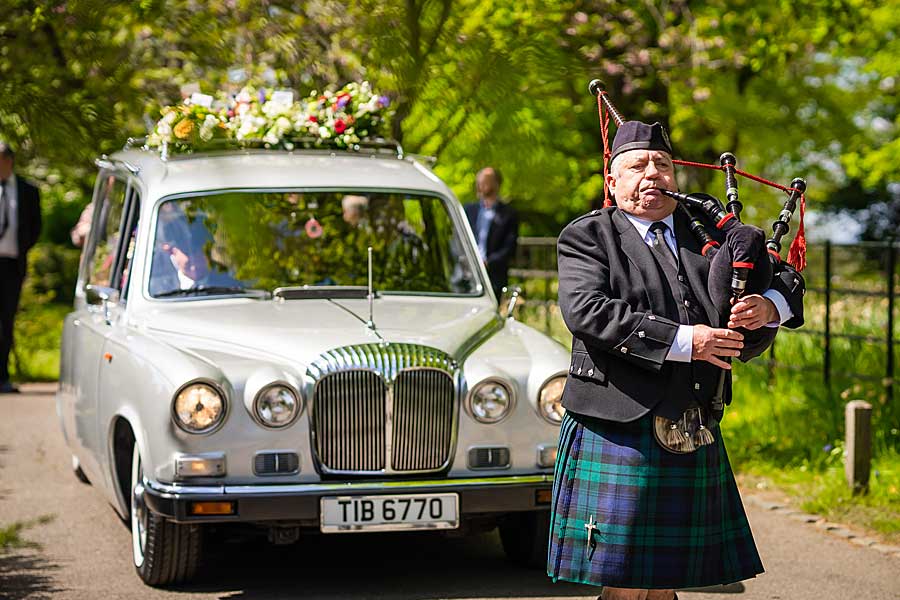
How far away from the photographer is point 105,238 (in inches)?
299

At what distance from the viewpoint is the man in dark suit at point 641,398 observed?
150 inches

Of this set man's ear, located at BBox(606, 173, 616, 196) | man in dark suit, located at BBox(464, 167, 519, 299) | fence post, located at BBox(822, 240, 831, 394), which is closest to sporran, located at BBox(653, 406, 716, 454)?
man's ear, located at BBox(606, 173, 616, 196)

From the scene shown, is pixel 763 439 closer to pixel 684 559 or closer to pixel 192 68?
pixel 684 559

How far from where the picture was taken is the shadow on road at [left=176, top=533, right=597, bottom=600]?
5637 mm

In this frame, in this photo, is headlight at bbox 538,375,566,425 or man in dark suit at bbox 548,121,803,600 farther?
headlight at bbox 538,375,566,425

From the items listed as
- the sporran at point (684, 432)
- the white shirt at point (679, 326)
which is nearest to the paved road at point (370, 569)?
the sporran at point (684, 432)

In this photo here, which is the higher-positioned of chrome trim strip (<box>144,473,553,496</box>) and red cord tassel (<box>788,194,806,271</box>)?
red cord tassel (<box>788,194,806,271</box>)

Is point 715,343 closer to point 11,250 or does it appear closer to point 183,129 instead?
point 183,129

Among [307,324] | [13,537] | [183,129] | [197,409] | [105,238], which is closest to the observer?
[183,129]

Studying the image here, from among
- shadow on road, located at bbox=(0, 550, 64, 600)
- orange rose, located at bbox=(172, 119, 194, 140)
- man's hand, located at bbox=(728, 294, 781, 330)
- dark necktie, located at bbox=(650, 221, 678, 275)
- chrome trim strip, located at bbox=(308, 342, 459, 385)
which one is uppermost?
orange rose, located at bbox=(172, 119, 194, 140)

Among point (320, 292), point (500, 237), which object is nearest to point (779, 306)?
point (320, 292)

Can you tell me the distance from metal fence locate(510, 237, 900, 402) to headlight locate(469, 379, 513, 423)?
14.5 feet

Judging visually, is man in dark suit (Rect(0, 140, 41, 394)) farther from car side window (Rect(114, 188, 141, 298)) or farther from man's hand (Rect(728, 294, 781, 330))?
man's hand (Rect(728, 294, 781, 330))

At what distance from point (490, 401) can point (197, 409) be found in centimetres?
117
